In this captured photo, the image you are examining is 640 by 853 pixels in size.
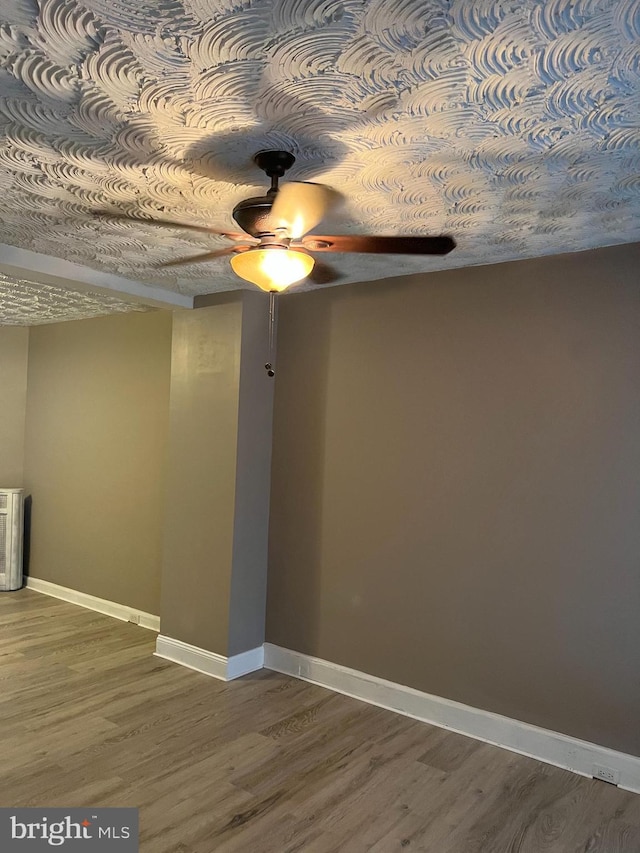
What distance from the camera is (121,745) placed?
2957 millimetres

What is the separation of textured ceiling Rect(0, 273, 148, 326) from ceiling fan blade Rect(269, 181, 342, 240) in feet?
7.24

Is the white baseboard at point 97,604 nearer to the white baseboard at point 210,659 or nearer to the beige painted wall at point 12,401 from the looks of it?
the white baseboard at point 210,659

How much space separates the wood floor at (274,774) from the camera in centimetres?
236

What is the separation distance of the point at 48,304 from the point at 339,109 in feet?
11.7

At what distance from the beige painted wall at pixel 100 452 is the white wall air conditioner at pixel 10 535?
0.14 meters

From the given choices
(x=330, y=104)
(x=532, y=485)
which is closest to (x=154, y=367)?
(x=532, y=485)

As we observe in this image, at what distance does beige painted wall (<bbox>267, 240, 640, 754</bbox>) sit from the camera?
110 inches

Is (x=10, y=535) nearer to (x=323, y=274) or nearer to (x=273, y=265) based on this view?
(x=323, y=274)

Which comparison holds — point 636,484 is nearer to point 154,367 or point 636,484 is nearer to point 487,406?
point 487,406

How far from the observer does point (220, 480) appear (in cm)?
386

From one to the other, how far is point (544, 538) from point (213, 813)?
6.09 feet

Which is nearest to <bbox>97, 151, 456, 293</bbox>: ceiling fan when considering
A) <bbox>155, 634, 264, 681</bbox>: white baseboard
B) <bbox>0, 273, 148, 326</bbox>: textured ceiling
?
<bbox>0, 273, 148, 326</bbox>: textured ceiling

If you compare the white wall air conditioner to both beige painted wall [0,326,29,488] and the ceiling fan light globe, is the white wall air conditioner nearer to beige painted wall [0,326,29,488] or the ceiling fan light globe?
beige painted wall [0,326,29,488]

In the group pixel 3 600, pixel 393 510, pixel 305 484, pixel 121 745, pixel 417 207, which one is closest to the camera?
pixel 417 207
